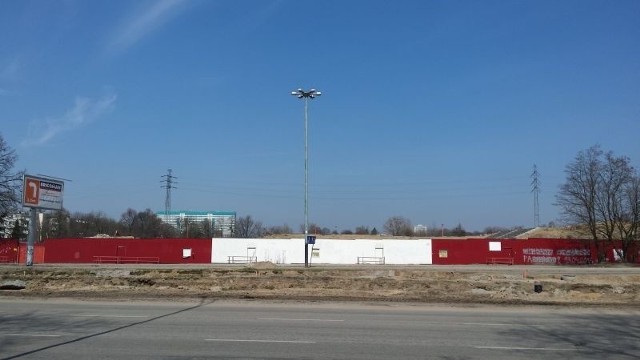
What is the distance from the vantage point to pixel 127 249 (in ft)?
216

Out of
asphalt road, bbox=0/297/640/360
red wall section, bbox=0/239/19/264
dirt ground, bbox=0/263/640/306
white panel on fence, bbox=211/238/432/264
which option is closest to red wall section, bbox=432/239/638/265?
white panel on fence, bbox=211/238/432/264

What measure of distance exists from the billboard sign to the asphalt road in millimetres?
33603

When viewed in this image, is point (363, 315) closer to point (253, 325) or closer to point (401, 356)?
point (253, 325)

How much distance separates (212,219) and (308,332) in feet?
518

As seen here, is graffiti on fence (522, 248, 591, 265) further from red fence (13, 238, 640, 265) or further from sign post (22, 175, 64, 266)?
sign post (22, 175, 64, 266)

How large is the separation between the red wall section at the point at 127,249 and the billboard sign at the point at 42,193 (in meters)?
14.1

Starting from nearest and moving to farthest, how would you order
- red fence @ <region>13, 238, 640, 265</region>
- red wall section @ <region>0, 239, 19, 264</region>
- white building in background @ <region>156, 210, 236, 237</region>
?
red wall section @ <region>0, 239, 19, 264</region> < red fence @ <region>13, 238, 640, 265</region> < white building in background @ <region>156, 210, 236, 237</region>

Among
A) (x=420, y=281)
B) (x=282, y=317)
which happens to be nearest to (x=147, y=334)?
(x=282, y=317)

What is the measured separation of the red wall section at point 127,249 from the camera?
215 ft

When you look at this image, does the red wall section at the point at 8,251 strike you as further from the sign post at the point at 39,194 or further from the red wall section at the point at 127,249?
the sign post at the point at 39,194

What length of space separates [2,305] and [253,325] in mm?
10417

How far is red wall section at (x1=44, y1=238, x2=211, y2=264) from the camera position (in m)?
65.6

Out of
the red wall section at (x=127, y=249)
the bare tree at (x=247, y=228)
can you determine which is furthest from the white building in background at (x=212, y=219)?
the red wall section at (x=127, y=249)

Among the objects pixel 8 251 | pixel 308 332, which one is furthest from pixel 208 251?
pixel 308 332
